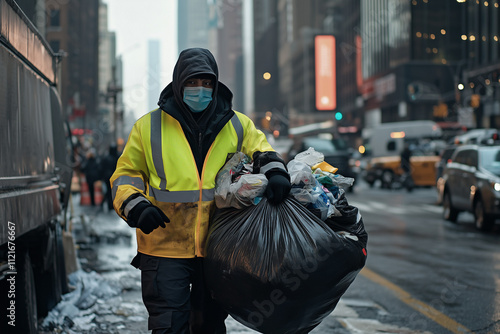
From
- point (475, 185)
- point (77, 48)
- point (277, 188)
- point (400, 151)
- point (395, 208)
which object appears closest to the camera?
point (277, 188)

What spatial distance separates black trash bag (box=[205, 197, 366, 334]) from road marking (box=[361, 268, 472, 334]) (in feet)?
8.59

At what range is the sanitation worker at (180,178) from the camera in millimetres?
3656

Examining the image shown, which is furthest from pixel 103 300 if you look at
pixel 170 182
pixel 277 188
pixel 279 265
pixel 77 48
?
pixel 77 48

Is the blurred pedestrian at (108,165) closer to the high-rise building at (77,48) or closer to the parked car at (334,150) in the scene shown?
the parked car at (334,150)

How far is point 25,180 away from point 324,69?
8992cm

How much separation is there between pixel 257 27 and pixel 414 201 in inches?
6426

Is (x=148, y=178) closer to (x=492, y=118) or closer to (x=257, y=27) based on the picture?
(x=492, y=118)

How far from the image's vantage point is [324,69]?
93188 millimetres

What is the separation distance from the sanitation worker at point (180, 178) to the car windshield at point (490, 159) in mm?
10695

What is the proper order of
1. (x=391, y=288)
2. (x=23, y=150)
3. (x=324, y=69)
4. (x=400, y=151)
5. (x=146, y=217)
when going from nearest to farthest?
(x=146, y=217)
(x=23, y=150)
(x=391, y=288)
(x=400, y=151)
(x=324, y=69)

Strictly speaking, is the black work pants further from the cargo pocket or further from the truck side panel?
the truck side panel

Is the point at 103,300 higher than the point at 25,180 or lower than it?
lower

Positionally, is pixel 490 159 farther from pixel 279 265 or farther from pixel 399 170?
pixel 399 170

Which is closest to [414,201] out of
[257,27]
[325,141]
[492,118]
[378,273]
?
[325,141]
